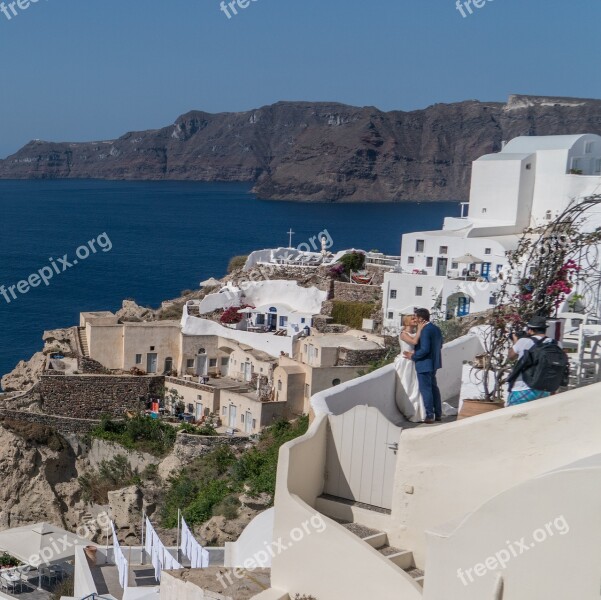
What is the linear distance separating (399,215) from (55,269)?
86436 millimetres

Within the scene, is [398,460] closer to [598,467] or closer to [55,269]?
[598,467]

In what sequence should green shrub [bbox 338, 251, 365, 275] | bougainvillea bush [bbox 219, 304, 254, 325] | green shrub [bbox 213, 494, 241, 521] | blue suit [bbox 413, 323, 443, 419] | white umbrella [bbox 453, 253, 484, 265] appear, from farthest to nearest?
green shrub [bbox 338, 251, 365, 275], bougainvillea bush [bbox 219, 304, 254, 325], white umbrella [bbox 453, 253, 484, 265], green shrub [bbox 213, 494, 241, 521], blue suit [bbox 413, 323, 443, 419]

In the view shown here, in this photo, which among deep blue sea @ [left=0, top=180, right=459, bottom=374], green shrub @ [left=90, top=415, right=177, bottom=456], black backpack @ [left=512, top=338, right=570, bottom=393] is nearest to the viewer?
black backpack @ [left=512, top=338, right=570, bottom=393]

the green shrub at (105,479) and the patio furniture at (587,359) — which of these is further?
the green shrub at (105,479)

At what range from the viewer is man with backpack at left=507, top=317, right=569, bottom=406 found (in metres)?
6.73

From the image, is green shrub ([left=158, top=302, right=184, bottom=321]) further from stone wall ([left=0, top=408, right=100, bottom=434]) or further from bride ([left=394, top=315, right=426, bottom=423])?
bride ([left=394, top=315, right=426, bottom=423])

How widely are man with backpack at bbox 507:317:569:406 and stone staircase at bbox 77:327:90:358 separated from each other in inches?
901

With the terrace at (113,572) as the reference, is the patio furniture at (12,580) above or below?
below

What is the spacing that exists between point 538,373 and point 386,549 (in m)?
1.72

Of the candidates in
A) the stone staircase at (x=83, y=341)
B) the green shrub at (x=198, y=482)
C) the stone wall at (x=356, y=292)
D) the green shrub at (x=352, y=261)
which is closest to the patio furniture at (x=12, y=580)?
the green shrub at (x=198, y=482)

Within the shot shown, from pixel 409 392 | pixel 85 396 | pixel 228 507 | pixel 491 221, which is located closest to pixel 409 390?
pixel 409 392

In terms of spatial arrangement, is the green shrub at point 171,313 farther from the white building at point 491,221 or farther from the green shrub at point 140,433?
the white building at point 491,221

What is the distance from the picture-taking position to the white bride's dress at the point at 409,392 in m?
7.89

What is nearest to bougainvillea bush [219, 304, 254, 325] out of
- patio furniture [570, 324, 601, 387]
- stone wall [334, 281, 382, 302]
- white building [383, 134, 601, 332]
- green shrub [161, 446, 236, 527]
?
stone wall [334, 281, 382, 302]
